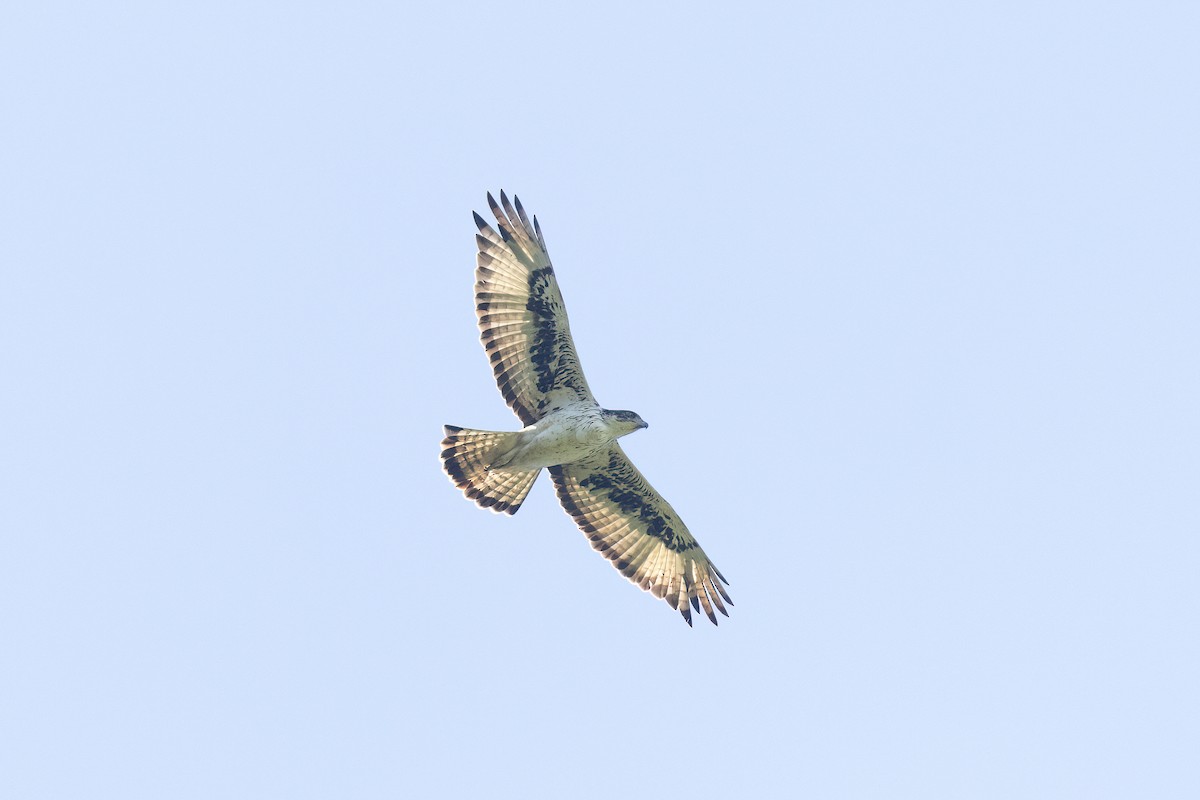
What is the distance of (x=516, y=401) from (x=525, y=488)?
1017 mm

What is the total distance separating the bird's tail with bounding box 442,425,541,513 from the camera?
16.4 metres

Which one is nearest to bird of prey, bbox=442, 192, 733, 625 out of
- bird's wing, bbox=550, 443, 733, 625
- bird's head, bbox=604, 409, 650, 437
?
bird's head, bbox=604, 409, 650, 437

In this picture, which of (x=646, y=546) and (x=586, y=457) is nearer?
(x=586, y=457)

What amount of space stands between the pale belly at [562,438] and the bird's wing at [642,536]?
2.92 feet

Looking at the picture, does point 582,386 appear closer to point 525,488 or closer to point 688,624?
point 525,488

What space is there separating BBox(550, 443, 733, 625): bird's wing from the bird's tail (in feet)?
2.10

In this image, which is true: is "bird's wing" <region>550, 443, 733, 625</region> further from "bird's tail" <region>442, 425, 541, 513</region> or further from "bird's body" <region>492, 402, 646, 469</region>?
"bird's body" <region>492, 402, 646, 469</region>

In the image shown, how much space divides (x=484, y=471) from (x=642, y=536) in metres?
2.10

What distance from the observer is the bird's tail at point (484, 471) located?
16.4 metres

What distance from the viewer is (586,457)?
54.6 ft

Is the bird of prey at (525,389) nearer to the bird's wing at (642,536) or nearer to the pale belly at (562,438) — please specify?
the pale belly at (562,438)

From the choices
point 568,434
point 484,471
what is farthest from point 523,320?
point 484,471

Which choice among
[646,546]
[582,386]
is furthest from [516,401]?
[646,546]

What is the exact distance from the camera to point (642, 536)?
701 inches
